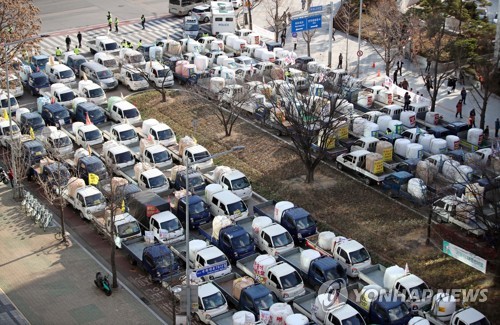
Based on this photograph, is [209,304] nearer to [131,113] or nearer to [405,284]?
[405,284]

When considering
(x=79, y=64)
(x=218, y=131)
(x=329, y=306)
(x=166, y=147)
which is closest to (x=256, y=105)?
(x=218, y=131)

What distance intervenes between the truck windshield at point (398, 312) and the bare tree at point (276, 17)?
4053 centimetres

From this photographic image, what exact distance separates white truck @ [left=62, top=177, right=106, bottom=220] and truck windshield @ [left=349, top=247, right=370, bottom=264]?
13.9 metres

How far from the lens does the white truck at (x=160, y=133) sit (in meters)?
55.9

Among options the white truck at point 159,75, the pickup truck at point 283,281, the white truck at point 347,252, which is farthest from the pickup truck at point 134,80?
the pickup truck at point 283,281

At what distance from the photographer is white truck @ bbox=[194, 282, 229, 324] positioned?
38.8m

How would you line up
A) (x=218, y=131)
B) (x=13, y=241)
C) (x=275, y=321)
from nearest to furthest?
(x=275, y=321) < (x=13, y=241) < (x=218, y=131)

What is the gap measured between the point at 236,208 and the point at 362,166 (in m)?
9.05

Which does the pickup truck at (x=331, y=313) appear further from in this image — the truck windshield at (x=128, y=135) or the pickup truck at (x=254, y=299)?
the truck windshield at (x=128, y=135)

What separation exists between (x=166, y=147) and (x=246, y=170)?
17.8 ft

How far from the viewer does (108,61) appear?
69.9 meters

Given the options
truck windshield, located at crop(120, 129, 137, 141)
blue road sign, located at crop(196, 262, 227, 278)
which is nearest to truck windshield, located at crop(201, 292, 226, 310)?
blue road sign, located at crop(196, 262, 227, 278)

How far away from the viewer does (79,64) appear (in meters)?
69.7

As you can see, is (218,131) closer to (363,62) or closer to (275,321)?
(363,62)
